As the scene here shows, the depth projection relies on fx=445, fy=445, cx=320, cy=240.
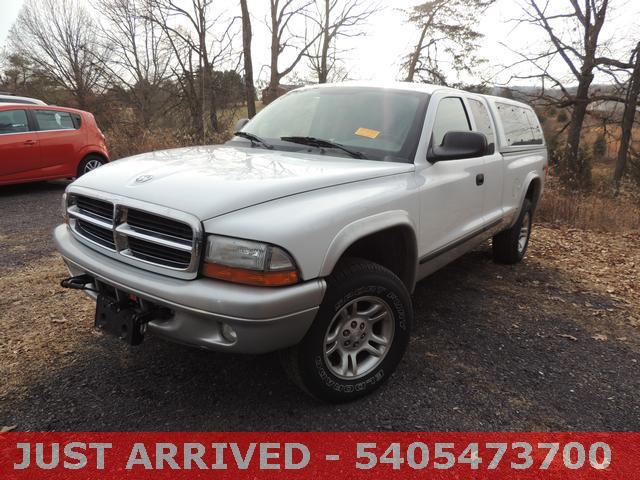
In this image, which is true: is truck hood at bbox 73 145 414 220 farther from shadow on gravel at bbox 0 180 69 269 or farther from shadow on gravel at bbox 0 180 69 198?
shadow on gravel at bbox 0 180 69 198

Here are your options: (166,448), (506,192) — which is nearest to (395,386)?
(166,448)

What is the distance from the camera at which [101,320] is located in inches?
90.5

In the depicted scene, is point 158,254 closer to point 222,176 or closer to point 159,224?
point 159,224

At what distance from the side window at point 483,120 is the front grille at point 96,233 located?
2983mm

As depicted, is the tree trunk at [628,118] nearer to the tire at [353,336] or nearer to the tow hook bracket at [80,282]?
the tire at [353,336]

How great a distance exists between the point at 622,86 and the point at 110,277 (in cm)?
1999

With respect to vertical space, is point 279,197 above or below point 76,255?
above

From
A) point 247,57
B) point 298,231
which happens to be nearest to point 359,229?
point 298,231

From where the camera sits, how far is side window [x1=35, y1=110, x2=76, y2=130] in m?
7.95

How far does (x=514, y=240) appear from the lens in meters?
4.97

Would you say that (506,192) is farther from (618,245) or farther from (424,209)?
(618,245)

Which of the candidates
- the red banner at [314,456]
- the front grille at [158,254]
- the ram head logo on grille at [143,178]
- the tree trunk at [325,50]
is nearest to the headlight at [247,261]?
the front grille at [158,254]

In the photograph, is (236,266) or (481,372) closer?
(236,266)

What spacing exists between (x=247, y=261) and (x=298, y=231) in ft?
0.86
